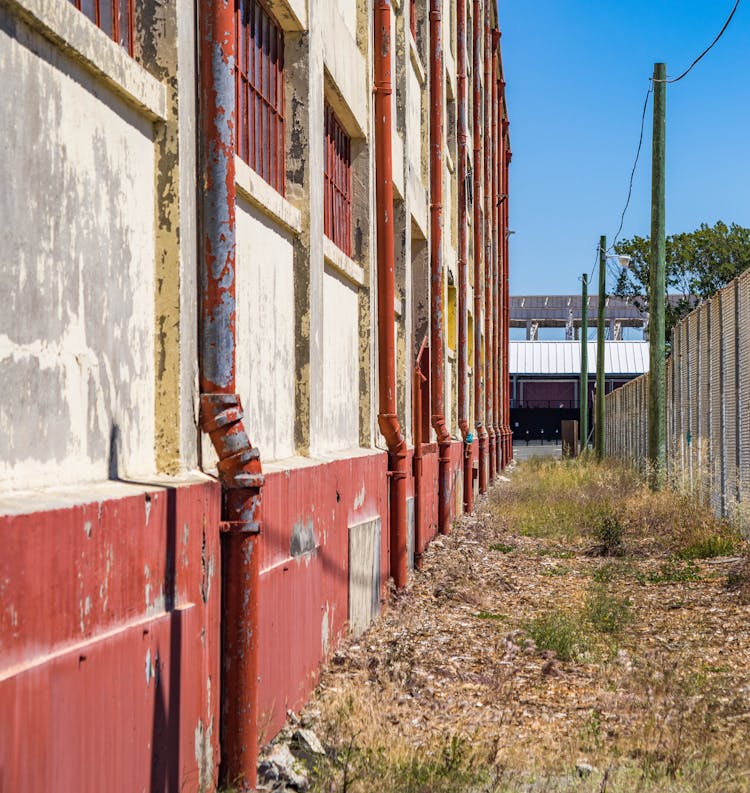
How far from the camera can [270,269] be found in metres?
6.63

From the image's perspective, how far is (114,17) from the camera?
440 centimetres

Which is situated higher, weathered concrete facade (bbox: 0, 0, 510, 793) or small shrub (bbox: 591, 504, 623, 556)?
weathered concrete facade (bbox: 0, 0, 510, 793)

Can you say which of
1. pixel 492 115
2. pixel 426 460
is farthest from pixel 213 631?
pixel 492 115

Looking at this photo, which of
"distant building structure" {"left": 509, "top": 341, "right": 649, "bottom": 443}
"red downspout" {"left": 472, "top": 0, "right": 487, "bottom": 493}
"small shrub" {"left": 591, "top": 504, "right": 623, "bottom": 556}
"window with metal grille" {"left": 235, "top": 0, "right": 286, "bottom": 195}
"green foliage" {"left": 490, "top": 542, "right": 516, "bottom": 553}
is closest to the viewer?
"window with metal grille" {"left": 235, "top": 0, "right": 286, "bottom": 195}

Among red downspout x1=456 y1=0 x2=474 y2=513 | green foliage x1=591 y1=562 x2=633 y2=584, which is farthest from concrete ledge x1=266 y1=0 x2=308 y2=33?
red downspout x1=456 y1=0 x2=474 y2=513

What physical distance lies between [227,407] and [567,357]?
65895 mm

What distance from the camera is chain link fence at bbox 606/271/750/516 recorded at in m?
13.9

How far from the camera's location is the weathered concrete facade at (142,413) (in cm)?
324

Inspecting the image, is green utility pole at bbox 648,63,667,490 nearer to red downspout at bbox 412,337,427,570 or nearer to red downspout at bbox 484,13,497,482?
red downspout at bbox 484,13,497,482

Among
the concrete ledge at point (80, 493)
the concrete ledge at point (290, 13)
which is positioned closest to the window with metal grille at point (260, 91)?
the concrete ledge at point (290, 13)

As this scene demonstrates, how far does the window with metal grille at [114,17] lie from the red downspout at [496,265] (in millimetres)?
25584

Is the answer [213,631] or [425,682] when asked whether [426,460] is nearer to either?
[425,682]

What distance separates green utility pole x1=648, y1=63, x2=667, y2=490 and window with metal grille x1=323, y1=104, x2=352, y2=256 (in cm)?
1231

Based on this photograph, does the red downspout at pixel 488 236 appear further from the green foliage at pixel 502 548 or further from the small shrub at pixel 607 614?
the small shrub at pixel 607 614
